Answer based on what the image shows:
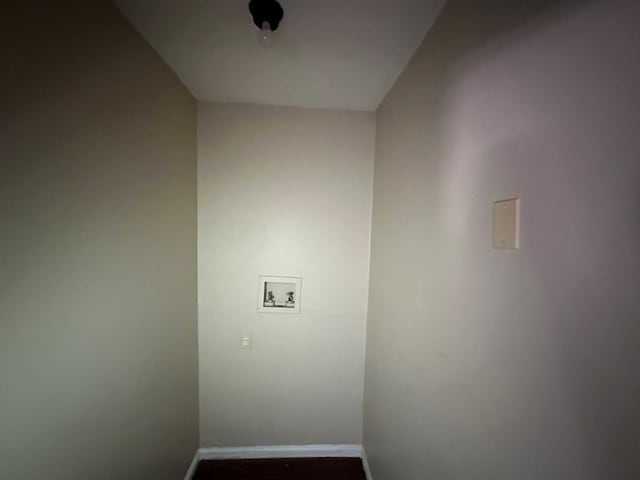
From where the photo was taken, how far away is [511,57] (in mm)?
580

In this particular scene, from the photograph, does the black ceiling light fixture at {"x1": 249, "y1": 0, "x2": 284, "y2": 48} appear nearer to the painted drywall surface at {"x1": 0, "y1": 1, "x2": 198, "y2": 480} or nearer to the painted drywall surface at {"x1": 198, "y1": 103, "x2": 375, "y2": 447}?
the painted drywall surface at {"x1": 0, "y1": 1, "x2": 198, "y2": 480}

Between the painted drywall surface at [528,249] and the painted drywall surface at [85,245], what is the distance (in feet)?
3.84

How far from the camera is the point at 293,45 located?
1.11m

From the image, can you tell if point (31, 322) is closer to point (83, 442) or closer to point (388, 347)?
point (83, 442)

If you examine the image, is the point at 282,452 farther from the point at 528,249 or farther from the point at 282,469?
Answer: the point at 528,249

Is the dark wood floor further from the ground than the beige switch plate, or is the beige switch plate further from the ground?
the beige switch plate

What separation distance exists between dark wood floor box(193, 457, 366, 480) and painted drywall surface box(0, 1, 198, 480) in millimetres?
435

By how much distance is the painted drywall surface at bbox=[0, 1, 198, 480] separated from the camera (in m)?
0.63

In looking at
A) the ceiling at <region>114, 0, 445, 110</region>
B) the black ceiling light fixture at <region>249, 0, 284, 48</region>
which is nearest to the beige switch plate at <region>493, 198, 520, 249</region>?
the ceiling at <region>114, 0, 445, 110</region>

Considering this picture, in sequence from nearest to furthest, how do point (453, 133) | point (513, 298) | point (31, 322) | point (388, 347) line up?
point (513, 298), point (31, 322), point (453, 133), point (388, 347)

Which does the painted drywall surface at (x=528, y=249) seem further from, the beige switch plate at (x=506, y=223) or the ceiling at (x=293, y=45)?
the ceiling at (x=293, y=45)

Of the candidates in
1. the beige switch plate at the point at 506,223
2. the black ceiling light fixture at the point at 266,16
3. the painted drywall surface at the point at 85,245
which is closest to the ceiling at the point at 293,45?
the black ceiling light fixture at the point at 266,16

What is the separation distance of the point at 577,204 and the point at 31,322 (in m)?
1.28

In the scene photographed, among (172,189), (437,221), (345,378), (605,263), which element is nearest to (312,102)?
(172,189)
